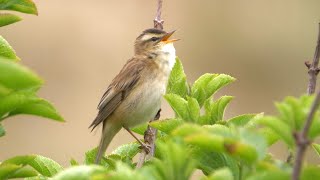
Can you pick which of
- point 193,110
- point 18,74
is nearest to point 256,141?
point 18,74

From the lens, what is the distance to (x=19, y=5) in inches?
112

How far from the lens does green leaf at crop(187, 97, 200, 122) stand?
2.77 m

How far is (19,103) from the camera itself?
222cm

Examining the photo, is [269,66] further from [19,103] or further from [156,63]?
[19,103]

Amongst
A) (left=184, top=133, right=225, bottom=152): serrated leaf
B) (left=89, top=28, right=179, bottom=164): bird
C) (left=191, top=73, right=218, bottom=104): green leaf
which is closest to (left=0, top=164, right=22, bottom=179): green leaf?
(left=184, top=133, right=225, bottom=152): serrated leaf

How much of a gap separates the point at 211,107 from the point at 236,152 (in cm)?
101

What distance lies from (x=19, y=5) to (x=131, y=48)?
48.8 ft

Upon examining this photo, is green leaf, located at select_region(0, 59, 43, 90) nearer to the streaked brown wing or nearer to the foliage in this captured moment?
the foliage

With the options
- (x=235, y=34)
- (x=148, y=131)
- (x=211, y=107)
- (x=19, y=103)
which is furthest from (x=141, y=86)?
(x=235, y=34)

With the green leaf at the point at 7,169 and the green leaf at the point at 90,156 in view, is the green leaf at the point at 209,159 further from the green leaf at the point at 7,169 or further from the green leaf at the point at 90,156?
the green leaf at the point at 90,156

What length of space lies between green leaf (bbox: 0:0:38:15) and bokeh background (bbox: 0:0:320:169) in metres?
12.4

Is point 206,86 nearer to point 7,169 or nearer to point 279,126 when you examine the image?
point 7,169

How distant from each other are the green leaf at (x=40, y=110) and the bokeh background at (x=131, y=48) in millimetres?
12897

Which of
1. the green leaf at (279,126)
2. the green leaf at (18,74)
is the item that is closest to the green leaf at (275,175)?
the green leaf at (279,126)
